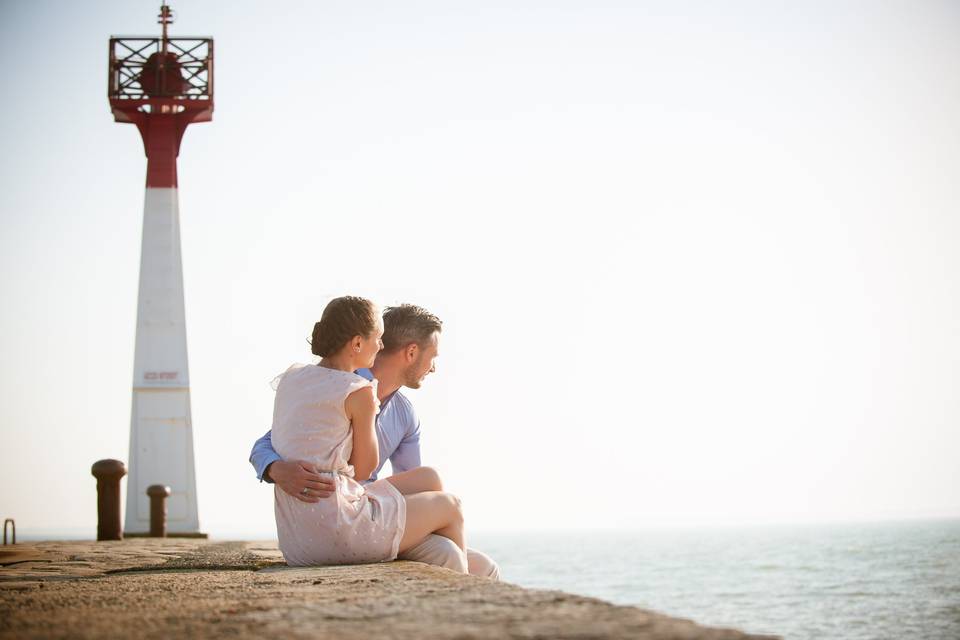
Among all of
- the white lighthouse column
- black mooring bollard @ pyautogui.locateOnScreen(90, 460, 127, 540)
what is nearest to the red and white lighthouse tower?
the white lighthouse column

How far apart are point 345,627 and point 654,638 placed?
2.53ft

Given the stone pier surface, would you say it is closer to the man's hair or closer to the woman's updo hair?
the woman's updo hair

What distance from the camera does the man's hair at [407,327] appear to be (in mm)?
5453

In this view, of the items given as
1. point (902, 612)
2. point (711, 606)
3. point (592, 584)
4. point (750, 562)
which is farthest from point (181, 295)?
point (750, 562)

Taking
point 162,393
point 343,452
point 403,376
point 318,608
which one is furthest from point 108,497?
point 318,608

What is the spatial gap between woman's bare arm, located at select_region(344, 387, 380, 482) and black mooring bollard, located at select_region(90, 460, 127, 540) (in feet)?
24.7

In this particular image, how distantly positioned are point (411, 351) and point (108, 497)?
285 inches

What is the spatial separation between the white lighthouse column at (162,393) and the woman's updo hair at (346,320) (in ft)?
39.5

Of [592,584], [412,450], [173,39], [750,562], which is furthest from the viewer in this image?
[750,562]

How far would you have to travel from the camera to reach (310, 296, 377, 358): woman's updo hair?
15.0ft

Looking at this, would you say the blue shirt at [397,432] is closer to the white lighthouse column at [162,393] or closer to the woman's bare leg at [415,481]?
the woman's bare leg at [415,481]

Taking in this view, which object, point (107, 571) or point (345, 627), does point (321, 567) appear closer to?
point (107, 571)

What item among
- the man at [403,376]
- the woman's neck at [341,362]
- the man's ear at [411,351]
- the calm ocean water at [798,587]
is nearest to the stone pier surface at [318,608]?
the woman's neck at [341,362]

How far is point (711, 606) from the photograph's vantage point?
30781 millimetres
